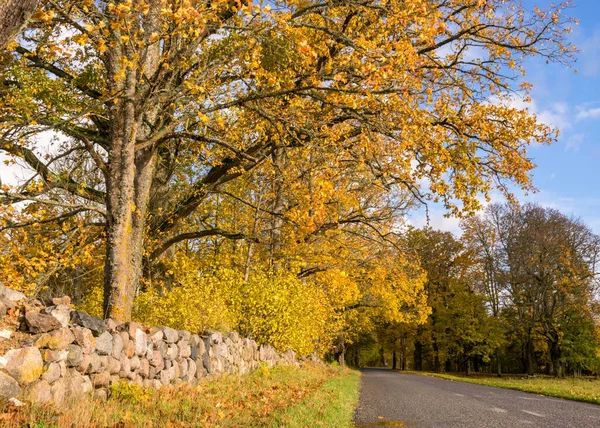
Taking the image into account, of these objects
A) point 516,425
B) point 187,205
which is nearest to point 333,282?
point 187,205

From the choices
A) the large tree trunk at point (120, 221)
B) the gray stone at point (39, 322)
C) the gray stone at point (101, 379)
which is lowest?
the gray stone at point (101, 379)

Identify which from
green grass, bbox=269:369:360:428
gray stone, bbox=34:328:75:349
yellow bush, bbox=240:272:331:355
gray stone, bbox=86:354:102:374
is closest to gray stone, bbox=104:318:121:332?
gray stone, bbox=86:354:102:374

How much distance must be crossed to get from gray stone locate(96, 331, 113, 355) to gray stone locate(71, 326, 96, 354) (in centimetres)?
13

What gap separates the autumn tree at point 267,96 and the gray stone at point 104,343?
197 centimetres

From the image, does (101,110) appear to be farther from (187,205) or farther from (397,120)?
(397,120)

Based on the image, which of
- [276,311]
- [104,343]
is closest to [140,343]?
[104,343]

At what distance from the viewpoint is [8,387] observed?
4883 millimetres

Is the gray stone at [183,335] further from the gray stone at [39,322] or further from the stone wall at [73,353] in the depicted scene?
the gray stone at [39,322]

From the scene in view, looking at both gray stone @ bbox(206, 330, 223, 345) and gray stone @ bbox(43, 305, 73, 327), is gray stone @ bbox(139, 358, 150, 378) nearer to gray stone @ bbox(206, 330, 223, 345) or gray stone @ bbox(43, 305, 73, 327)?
gray stone @ bbox(43, 305, 73, 327)

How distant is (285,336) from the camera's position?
1525 cm

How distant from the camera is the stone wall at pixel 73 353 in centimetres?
524

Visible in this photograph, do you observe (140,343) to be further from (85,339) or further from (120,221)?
(120,221)

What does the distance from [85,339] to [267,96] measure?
17.4 feet

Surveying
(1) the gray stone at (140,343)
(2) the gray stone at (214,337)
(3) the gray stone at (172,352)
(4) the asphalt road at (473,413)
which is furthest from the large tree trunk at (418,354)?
(1) the gray stone at (140,343)
